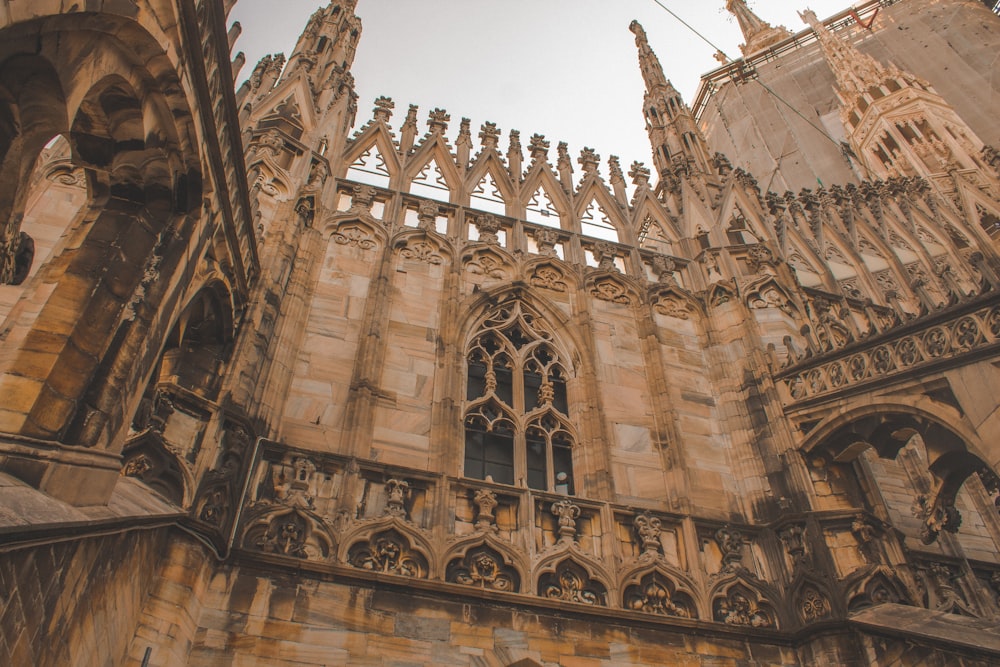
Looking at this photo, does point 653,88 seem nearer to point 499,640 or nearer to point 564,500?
point 564,500

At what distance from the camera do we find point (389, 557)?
693 centimetres

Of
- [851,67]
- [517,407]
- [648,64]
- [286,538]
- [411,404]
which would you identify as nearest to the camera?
[286,538]

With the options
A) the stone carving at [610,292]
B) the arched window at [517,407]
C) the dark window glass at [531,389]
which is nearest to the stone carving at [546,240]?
the stone carving at [610,292]

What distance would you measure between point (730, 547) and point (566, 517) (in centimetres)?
180

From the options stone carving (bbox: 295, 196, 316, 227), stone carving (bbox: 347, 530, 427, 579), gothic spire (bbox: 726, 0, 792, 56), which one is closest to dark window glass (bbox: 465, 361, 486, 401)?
stone carving (bbox: 347, 530, 427, 579)

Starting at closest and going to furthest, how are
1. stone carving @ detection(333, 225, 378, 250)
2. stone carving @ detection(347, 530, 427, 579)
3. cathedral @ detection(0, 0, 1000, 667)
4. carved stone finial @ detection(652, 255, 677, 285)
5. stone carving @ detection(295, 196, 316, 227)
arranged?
cathedral @ detection(0, 0, 1000, 667), stone carving @ detection(347, 530, 427, 579), stone carving @ detection(295, 196, 316, 227), stone carving @ detection(333, 225, 378, 250), carved stone finial @ detection(652, 255, 677, 285)

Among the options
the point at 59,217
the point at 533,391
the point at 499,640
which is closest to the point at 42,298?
the point at 59,217

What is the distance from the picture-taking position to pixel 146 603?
5.41 meters

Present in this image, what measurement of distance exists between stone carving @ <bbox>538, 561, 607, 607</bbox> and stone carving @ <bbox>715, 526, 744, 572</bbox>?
1.46m

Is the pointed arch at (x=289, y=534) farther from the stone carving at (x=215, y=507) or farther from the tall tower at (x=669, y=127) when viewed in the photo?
the tall tower at (x=669, y=127)

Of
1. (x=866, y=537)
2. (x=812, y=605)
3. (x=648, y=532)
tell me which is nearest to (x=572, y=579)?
(x=648, y=532)

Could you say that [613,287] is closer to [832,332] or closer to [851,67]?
[832,332]

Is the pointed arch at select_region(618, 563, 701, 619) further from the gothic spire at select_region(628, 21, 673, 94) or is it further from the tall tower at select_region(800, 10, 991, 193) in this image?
the tall tower at select_region(800, 10, 991, 193)

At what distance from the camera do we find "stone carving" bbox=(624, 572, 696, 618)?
7352 mm
